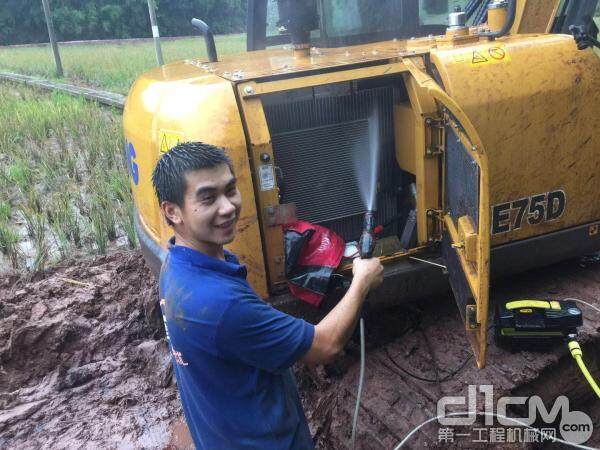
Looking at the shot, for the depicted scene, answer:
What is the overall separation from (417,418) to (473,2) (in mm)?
2938

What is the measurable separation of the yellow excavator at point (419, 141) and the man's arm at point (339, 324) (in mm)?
543

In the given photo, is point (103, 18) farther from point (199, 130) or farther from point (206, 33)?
point (199, 130)

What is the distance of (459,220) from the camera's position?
2432 millimetres

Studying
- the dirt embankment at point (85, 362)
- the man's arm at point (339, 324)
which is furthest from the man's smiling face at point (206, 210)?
the dirt embankment at point (85, 362)

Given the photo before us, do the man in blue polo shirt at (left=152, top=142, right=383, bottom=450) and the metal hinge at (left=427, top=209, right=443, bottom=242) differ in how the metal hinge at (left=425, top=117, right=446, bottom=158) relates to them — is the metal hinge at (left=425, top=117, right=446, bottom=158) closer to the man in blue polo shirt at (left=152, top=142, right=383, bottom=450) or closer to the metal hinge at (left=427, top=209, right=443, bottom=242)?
the metal hinge at (left=427, top=209, right=443, bottom=242)

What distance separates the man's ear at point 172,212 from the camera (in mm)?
1616

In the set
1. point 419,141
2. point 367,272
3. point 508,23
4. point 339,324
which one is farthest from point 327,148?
point 339,324

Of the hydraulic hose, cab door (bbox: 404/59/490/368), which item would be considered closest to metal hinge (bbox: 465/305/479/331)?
cab door (bbox: 404/59/490/368)

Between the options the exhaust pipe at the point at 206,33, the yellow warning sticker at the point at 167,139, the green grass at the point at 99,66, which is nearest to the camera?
the yellow warning sticker at the point at 167,139

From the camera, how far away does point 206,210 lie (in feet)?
5.22

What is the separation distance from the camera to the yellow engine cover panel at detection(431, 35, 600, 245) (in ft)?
8.81

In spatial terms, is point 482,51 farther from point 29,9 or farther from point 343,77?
point 29,9

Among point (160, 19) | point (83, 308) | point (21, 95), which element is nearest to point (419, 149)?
point (83, 308)

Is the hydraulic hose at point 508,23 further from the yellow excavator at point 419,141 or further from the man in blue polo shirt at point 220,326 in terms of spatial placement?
the man in blue polo shirt at point 220,326
